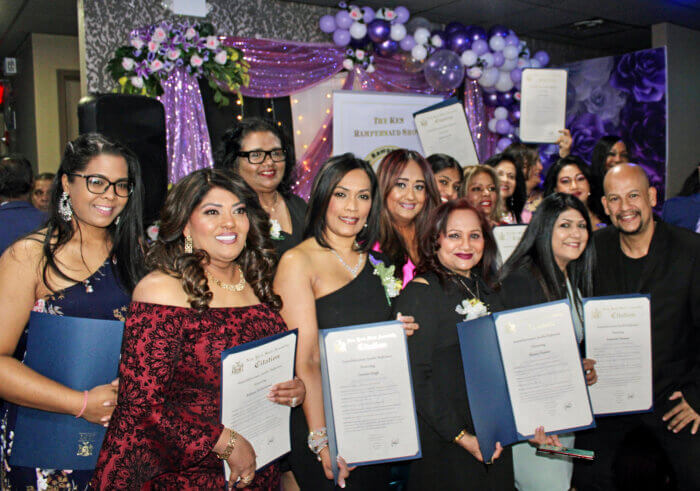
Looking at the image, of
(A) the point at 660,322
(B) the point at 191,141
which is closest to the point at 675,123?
(A) the point at 660,322

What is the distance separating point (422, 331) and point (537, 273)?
84cm

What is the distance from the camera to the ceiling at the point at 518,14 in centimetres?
620

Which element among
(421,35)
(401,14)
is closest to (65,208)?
(401,14)

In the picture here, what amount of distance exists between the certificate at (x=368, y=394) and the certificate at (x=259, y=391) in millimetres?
170

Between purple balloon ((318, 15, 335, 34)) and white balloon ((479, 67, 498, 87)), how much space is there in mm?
1821

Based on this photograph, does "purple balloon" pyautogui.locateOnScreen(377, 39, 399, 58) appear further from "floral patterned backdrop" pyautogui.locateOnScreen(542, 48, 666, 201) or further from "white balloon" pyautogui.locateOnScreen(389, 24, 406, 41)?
"floral patterned backdrop" pyautogui.locateOnScreen(542, 48, 666, 201)

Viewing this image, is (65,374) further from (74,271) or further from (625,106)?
(625,106)

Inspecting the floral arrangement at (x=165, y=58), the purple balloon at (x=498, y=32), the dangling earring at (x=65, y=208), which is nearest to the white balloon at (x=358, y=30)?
the floral arrangement at (x=165, y=58)

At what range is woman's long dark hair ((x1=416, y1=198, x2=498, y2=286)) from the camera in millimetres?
2406

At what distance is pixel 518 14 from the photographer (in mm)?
6910

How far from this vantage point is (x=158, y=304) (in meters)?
1.69

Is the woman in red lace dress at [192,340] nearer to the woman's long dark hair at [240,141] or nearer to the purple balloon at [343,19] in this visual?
the woman's long dark hair at [240,141]

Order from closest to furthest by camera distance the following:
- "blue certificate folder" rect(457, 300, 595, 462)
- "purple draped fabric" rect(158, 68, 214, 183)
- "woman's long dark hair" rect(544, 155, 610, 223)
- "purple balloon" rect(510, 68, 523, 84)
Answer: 1. "blue certificate folder" rect(457, 300, 595, 462)
2. "woman's long dark hair" rect(544, 155, 610, 223)
3. "purple draped fabric" rect(158, 68, 214, 183)
4. "purple balloon" rect(510, 68, 523, 84)

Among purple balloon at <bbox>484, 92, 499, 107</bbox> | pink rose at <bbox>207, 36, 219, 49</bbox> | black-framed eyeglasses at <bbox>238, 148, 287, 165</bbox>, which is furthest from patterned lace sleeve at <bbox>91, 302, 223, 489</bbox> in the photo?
purple balloon at <bbox>484, 92, 499, 107</bbox>
